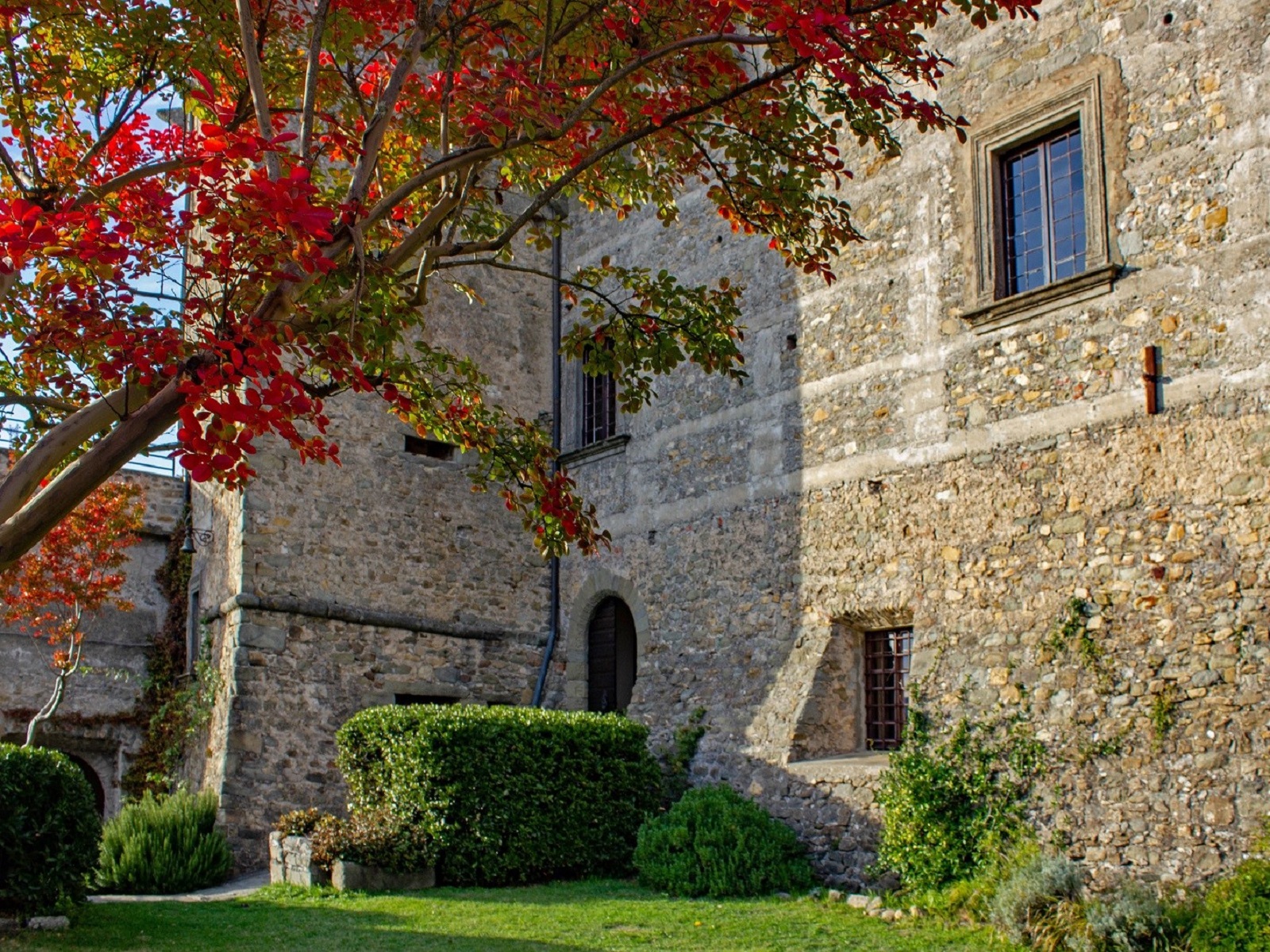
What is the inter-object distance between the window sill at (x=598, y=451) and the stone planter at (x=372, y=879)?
525cm

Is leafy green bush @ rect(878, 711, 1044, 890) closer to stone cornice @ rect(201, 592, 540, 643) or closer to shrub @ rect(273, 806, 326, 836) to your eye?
shrub @ rect(273, 806, 326, 836)

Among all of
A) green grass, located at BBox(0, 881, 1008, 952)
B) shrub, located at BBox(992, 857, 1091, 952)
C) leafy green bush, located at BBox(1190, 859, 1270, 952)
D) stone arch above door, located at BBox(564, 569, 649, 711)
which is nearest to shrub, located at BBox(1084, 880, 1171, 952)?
shrub, located at BBox(992, 857, 1091, 952)

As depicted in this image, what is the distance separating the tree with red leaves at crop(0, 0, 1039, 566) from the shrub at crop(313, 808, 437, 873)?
395 cm

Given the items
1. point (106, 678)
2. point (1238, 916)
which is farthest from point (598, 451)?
point (1238, 916)

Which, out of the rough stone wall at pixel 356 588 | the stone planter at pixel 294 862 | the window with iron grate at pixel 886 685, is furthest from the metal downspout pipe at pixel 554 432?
the window with iron grate at pixel 886 685

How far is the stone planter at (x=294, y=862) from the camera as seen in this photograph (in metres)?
10.4

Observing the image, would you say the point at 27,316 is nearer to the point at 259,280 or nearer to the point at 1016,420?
the point at 259,280

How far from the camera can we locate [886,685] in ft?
37.0

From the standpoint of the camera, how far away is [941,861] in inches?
372

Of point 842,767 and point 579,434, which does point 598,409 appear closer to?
point 579,434

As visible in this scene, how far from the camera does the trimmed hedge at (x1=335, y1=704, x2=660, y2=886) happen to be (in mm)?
10766

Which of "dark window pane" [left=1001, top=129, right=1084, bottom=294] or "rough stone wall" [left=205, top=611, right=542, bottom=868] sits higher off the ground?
"dark window pane" [left=1001, top=129, right=1084, bottom=294]

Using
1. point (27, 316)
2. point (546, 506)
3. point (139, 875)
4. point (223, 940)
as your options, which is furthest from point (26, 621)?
point (546, 506)

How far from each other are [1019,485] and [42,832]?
7.40m
